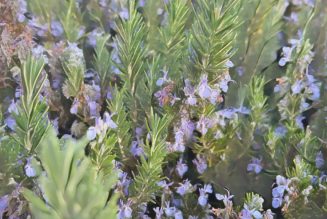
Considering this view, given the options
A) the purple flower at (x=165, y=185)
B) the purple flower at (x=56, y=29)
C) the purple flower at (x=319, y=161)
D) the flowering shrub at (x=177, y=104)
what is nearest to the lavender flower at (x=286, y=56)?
the flowering shrub at (x=177, y=104)

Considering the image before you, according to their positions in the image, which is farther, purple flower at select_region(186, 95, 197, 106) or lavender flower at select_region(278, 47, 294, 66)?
lavender flower at select_region(278, 47, 294, 66)

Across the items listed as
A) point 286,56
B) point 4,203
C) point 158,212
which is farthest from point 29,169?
point 286,56

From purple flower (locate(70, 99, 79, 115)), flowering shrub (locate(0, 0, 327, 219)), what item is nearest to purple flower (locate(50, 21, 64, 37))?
flowering shrub (locate(0, 0, 327, 219))

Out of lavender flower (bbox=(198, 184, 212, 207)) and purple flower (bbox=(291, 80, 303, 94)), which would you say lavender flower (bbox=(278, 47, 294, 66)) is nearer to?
purple flower (bbox=(291, 80, 303, 94))

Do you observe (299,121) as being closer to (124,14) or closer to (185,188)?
(185,188)

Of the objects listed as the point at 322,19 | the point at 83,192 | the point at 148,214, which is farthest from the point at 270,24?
the point at 83,192

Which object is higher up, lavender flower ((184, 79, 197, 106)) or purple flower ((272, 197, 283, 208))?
lavender flower ((184, 79, 197, 106))

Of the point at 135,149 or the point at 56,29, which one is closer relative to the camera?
the point at 135,149
